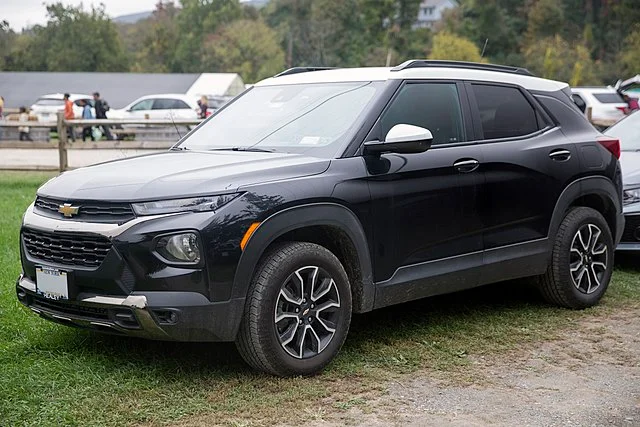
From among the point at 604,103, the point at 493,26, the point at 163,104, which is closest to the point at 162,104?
the point at 163,104

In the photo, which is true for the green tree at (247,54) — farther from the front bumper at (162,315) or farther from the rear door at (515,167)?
the front bumper at (162,315)

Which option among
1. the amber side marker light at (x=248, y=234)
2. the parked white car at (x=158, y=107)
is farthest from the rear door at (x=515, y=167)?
the parked white car at (x=158, y=107)

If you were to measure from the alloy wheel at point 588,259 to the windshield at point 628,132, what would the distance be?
2.77 metres

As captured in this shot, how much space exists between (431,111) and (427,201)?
2.26 ft

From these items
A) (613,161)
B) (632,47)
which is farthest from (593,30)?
(613,161)

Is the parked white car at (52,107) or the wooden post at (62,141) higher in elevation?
the wooden post at (62,141)

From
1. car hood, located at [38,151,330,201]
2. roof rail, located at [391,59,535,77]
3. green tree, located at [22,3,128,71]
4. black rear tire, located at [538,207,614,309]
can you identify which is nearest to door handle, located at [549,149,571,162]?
black rear tire, located at [538,207,614,309]

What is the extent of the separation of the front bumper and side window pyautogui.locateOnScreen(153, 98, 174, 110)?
2894 centimetres

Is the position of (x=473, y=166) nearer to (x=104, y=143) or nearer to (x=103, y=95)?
(x=104, y=143)

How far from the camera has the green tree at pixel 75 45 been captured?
9369 centimetres

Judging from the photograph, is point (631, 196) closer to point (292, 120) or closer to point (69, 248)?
point (292, 120)

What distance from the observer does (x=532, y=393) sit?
16.8 ft

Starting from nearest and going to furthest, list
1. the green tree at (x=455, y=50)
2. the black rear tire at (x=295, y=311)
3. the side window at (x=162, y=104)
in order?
the black rear tire at (x=295, y=311) < the side window at (x=162, y=104) < the green tree at (x=455, y=50)

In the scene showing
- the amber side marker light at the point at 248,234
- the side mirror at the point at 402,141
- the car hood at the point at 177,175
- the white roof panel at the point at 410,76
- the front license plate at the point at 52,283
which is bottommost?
the front license plate at the point at 52,283
